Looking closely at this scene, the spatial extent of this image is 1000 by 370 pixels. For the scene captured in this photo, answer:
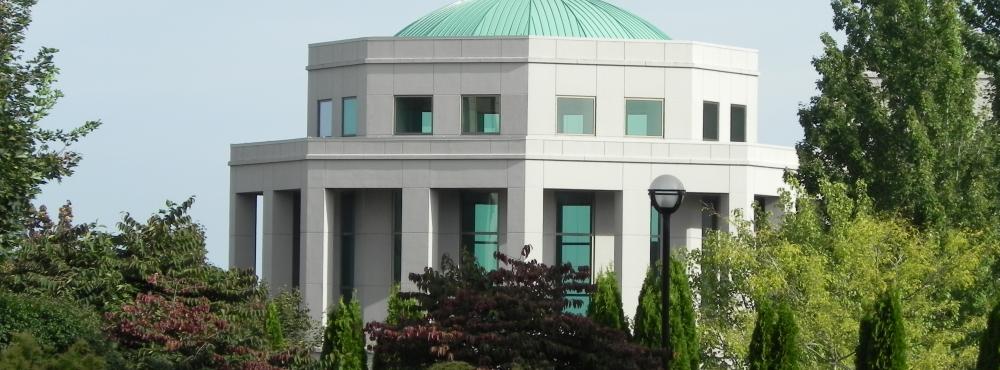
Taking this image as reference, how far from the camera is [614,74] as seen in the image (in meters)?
61.2

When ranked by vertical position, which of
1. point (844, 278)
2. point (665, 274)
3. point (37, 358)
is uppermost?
point (665, 274)

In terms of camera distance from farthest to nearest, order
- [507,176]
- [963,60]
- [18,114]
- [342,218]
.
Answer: [342,218] → [507,176] → [963,60] → [18,114]

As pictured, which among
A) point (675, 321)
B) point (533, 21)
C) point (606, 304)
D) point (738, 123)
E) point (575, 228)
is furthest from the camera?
point (533, 21)

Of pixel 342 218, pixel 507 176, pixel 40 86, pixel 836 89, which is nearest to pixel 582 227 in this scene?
pixel 507 176

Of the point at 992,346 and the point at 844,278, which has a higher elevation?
the point at 844,278

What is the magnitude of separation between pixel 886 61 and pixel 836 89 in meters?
1.37

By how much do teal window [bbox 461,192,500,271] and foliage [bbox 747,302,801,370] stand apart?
28503 mm

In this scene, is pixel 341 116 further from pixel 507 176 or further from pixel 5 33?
pixel 5 33

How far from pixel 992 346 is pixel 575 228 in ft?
106

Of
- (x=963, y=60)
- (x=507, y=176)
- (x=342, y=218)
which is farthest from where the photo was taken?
(x=342, y=218)

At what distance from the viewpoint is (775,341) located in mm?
32969

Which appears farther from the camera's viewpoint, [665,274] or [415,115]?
[415,115]

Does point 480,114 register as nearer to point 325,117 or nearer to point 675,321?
point 325,117

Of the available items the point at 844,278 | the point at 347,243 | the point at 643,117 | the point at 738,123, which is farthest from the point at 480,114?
the point at 844,278
